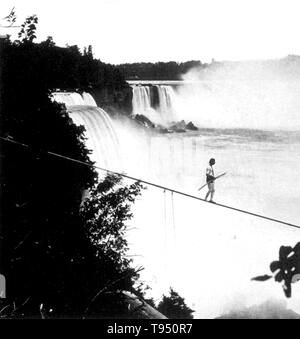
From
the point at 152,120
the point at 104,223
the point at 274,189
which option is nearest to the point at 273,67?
the point at 152,120

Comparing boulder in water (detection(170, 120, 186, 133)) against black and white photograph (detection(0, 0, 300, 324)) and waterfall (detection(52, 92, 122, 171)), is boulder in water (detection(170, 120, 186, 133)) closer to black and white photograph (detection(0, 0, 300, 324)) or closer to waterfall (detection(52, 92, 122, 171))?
black and white photograph (detection(0, 0, 300, 324))

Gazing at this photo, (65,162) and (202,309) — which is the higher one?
(65,162)

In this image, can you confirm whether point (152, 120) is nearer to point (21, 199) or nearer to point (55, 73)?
point (55, 73)

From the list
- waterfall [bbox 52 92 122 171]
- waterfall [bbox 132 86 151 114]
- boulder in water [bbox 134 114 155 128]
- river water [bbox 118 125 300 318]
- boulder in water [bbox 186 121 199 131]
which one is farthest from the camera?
boulder in water [bbox 186 121 199 131]

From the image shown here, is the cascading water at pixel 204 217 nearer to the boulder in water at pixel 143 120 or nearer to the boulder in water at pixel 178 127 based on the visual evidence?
the boulder in water at pixel 143 120

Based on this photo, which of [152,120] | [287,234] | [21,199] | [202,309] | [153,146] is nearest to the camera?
[21,199]

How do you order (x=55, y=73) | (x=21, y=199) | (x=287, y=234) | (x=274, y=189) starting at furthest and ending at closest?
1. (x=274, y=189)
2. (x=287, y=234)
3. (x=55, y=73)
4. (x=21, y=199)

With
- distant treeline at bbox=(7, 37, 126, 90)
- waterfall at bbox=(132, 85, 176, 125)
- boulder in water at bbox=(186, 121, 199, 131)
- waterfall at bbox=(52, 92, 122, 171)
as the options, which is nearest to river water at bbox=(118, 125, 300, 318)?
waterfall at bbox=(52, 92, 122, 171)

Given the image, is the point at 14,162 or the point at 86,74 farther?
the point at 86,74
